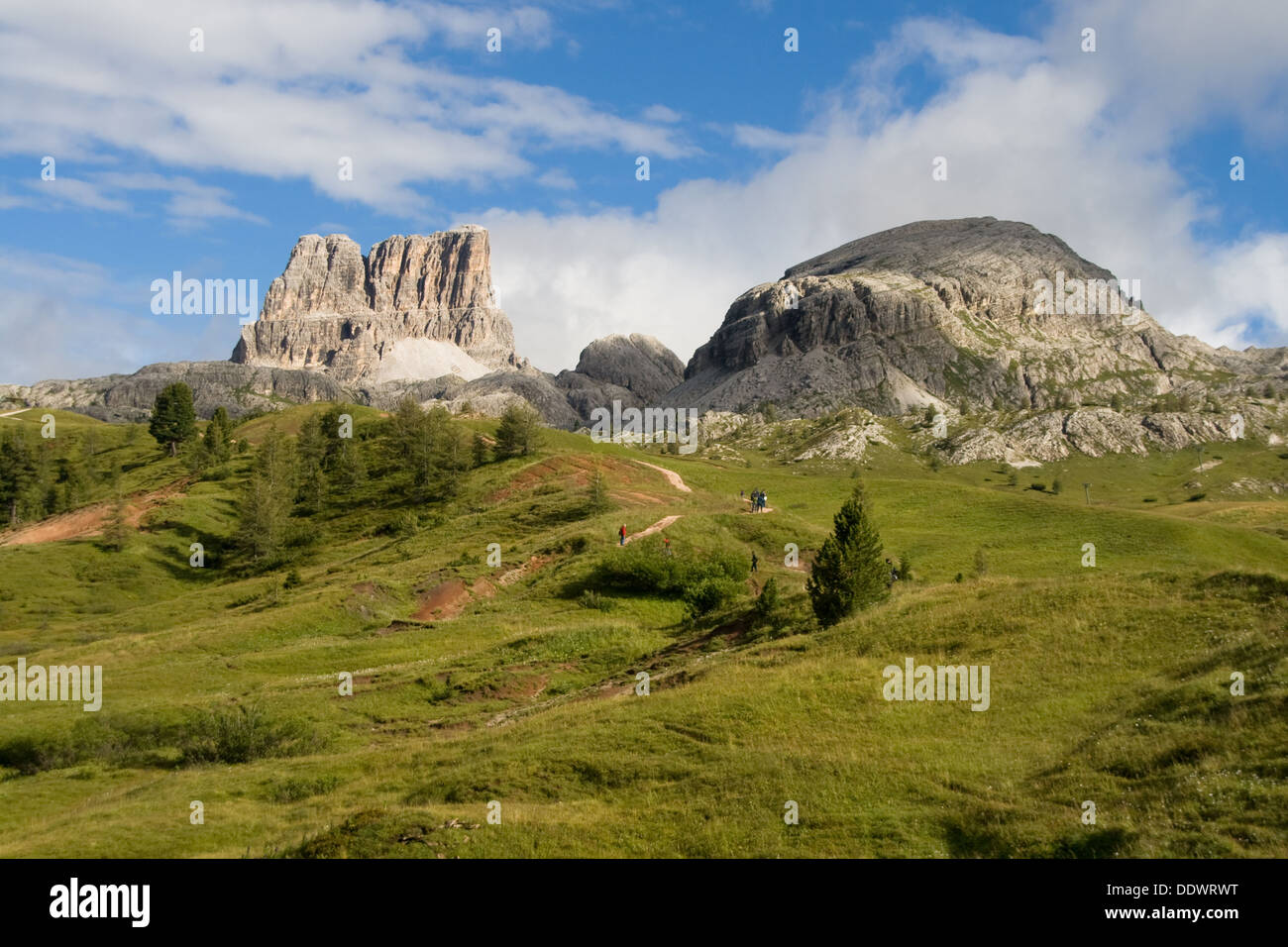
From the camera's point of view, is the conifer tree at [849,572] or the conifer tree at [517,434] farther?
the conifer tree at [517,434]

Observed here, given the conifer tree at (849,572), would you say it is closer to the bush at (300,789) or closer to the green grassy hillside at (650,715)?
the green grassy hillside at (650,715)

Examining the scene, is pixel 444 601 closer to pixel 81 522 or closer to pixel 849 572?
pixel 849 572

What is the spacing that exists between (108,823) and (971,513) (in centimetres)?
8277

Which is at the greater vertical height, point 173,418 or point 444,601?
point 173,418

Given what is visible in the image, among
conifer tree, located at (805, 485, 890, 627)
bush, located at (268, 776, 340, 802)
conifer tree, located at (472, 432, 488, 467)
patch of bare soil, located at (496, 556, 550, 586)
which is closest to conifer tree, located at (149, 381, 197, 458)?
conifer tree, located at (472, 432, 488, 467)

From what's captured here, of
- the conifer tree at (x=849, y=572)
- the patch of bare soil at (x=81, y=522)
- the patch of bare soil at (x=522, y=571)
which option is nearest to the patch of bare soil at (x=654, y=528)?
the patch of bare soil at (x=522, y=571)

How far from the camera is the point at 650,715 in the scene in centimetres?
3062

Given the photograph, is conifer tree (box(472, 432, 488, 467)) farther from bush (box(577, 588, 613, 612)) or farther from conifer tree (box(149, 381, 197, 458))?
bush (box(577, 588, 613, 612))

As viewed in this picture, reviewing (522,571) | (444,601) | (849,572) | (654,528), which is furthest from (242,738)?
(654,528)

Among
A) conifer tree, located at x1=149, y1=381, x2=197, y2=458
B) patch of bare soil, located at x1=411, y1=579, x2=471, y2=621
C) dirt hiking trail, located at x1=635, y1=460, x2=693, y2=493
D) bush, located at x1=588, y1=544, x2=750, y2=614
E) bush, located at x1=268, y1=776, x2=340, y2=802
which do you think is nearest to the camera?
bush, located at x1=268, y1=776, x2=340, y2=802

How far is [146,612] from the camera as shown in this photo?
70.2m

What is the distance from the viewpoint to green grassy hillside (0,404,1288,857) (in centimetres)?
2044

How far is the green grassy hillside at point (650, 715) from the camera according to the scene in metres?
20.4
